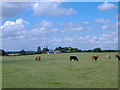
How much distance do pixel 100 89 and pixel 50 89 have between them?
219 centimetres

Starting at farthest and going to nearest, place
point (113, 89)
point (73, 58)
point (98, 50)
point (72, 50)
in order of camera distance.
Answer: point (72, 50) < point (98, 50) < point (73, 58) < point (113, 89)

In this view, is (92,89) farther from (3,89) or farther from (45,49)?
(45,49)

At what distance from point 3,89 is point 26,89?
101cm

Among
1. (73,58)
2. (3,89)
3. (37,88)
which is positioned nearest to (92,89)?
(37,88)

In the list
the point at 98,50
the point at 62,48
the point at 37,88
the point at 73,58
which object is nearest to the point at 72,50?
the point at 62,48

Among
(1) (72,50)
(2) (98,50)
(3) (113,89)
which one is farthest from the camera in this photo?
(1) (72,50)

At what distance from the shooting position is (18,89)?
39.7ft

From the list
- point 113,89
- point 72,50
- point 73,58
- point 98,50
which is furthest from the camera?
point 72,50

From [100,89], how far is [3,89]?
4273 millimetres

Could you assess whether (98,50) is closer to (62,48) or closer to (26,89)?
(62,48)

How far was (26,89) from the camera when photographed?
12305 millimetres

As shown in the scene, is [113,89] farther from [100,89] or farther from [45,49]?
[45,49]

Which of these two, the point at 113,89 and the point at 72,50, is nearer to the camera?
the point at 113,89

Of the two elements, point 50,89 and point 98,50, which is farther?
point 98,50
